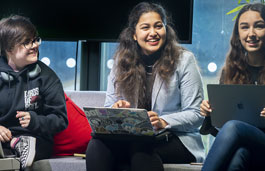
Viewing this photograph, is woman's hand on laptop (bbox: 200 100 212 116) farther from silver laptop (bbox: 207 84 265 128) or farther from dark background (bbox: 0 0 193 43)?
dark background (bbox: 0 0 193 43)

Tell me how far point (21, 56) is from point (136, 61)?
Answer: 63cm

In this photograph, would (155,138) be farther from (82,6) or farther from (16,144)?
(82,6)

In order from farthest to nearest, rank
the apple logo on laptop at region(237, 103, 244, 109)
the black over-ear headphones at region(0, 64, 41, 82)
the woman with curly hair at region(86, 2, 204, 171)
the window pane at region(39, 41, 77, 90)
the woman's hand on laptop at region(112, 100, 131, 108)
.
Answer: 1. the window pane at region(39, 41, 77, 90)
2. the black over-ear headphones at region(0, 64, 41, 82)
3. the woman's hand on laptop at region(112, 100, 131, 108)
4. the woman with curly hair at region(86, 2, 204, 171)
5. the apple logo on laptop at region(237, 103, 244, 109)

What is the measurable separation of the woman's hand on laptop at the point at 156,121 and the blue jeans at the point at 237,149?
1.10ft

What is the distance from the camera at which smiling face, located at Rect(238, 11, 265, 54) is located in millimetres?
2117

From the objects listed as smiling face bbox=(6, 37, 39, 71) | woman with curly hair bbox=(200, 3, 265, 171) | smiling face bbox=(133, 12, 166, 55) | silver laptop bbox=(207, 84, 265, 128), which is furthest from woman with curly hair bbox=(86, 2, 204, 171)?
smiling face bbox=(6, 37, 39, 71)

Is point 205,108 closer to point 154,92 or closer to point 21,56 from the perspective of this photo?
point 154,92

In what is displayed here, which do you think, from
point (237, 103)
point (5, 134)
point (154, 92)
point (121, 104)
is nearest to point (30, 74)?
point (5, 134)

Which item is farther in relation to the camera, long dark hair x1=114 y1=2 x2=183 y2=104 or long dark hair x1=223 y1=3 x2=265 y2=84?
long dark hair x1=114 y1=2 x2=183 y2=104

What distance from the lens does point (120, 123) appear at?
182 centimetres

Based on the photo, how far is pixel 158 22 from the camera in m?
2.32

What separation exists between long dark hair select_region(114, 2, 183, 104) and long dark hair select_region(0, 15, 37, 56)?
0.53m

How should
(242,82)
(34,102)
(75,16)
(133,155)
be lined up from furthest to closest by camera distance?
(75,16) < (34,102) < (242,82) < (133,155)

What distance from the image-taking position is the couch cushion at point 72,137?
2314mm
